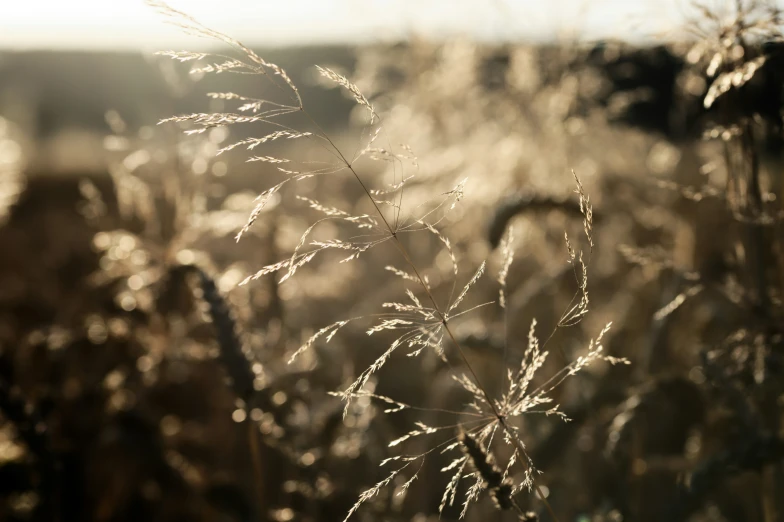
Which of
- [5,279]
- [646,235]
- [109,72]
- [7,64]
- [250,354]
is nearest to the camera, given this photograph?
[250,354]

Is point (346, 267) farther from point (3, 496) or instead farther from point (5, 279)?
point (5, 279)

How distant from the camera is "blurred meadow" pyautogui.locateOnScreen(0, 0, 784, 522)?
1214mm

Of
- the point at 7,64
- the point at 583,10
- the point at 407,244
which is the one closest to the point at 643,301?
the point at 583,10

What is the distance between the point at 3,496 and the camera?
213 cm

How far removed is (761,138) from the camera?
6.03 feet

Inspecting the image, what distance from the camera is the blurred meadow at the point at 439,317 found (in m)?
1.21

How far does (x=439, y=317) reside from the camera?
971mm

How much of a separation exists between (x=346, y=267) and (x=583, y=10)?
70.4 inches

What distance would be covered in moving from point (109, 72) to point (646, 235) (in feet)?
113

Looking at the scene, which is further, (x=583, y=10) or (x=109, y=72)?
(x=109, y=72)

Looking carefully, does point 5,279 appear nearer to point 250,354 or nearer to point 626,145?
point 250,354

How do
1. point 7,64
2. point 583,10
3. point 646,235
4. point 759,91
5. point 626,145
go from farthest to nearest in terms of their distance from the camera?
point 7,64, point 626,145, point 646,235, point 583,10, point 759,91

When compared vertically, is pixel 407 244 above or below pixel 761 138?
below

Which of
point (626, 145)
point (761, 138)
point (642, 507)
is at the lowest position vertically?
point (642, 507)
